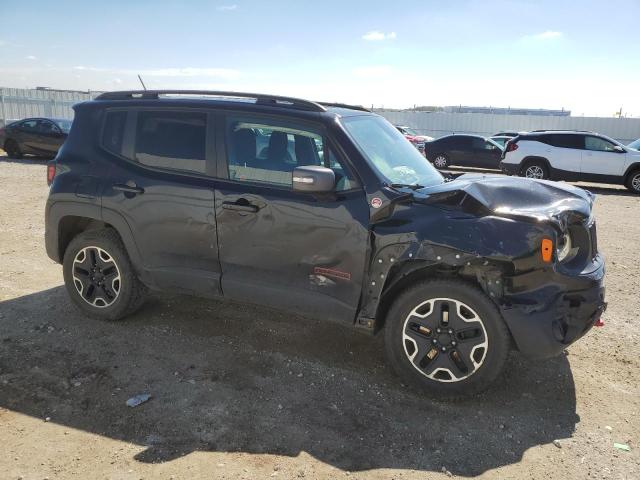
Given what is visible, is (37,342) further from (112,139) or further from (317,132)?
(317,132)

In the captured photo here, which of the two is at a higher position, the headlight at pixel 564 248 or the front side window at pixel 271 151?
the front side window at pixel 271 151

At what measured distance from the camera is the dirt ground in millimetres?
2865

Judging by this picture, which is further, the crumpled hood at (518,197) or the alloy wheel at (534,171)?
the alloy wheel at (534,171)

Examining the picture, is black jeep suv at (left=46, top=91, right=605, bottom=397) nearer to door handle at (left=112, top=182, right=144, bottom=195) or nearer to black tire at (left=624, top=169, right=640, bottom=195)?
door handle at (left=112, top=182, right=144, bottom=195)

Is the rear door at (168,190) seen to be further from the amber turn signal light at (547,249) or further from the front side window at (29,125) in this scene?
the front side window at (29,125)

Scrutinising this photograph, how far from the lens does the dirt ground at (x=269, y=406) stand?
9.40ft

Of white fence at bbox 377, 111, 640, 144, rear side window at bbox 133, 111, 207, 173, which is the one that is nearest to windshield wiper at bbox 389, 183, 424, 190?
rear side window at bbox 133, 111, 207, 173

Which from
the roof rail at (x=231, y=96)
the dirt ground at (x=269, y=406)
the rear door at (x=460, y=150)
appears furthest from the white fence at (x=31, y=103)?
the dirt ground at (x=269, y=406)

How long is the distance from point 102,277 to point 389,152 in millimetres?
2675

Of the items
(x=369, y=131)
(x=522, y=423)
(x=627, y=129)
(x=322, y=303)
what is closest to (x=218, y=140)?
(x=369, y=131)

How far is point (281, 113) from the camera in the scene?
3.84m

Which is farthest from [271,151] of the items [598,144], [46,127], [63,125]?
[46,127]

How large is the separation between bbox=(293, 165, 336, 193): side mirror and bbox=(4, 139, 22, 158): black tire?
58.0 feet

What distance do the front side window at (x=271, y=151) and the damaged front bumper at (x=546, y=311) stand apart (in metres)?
1.46
